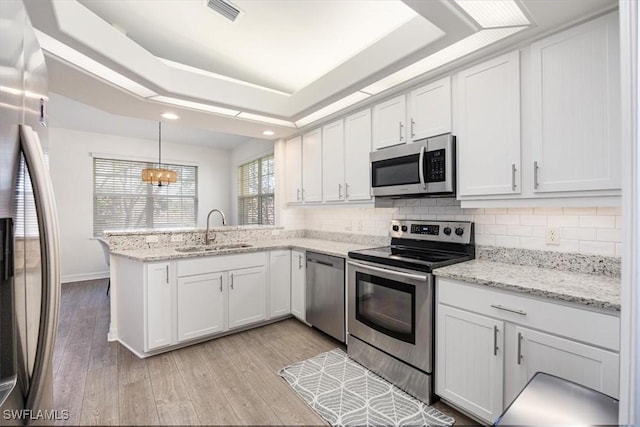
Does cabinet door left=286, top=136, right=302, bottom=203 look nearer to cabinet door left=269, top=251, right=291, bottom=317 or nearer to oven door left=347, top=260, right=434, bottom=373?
cabinet door left=269, top=251, right=291, bottom=317

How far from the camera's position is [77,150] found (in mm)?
4625

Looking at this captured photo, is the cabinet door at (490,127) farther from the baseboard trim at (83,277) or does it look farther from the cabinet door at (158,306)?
the baseboard trim at (83,277)

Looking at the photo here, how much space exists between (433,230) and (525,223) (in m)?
0.59

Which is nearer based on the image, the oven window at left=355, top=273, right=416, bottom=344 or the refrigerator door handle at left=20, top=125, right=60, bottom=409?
the refrigerator door handle at left=20, top=125, right=60, bottom=409

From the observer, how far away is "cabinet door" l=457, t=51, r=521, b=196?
164 cm

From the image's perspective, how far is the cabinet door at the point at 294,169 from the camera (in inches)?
134

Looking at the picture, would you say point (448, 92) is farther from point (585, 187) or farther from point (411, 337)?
point (411, 337)

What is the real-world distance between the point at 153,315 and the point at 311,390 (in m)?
1.44

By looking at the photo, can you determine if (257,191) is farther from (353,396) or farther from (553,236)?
(553,236)

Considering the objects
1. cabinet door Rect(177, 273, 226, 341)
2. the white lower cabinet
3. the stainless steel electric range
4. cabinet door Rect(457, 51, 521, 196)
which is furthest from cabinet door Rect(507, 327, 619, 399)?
cabinet door Rect(177, 273, 226, 341)

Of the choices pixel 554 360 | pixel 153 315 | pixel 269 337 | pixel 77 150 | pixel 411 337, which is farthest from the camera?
pixel 77 150

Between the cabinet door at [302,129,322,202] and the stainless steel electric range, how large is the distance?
1058 millimetres

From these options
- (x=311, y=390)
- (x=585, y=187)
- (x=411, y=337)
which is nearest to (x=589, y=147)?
(x=585, y=187)

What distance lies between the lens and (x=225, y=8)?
1709 mm
